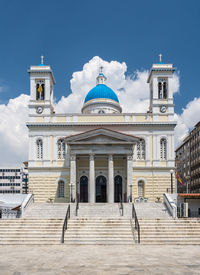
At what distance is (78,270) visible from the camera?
12797 mm

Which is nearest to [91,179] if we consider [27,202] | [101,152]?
[101,152]

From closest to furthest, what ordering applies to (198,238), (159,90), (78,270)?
(78,270), (198,238), (159,90)

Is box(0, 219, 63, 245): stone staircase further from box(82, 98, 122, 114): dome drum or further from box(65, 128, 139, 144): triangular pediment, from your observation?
box(82, 98, 122, 114): dome drum

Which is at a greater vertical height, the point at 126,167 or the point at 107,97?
the point at 107,97

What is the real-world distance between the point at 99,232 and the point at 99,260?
7.42 metres

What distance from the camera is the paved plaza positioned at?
12766 mm

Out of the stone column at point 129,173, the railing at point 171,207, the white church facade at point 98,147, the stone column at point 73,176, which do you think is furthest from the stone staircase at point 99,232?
the white church facade at point 98,147

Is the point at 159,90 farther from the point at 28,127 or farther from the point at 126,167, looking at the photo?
the point at 28,127

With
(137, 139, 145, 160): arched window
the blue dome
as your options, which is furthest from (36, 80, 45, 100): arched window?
(137, 139, 145, 160): arched window

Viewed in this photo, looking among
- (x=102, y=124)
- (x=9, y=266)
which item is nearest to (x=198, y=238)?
(x=9, y=266)

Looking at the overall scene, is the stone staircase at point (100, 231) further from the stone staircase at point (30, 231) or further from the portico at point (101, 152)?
the portico at point (101, 152)

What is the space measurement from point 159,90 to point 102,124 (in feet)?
27.7

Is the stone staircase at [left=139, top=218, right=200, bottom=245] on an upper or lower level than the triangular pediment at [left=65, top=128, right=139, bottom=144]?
lower

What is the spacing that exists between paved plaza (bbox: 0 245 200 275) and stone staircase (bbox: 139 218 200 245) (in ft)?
5.09
